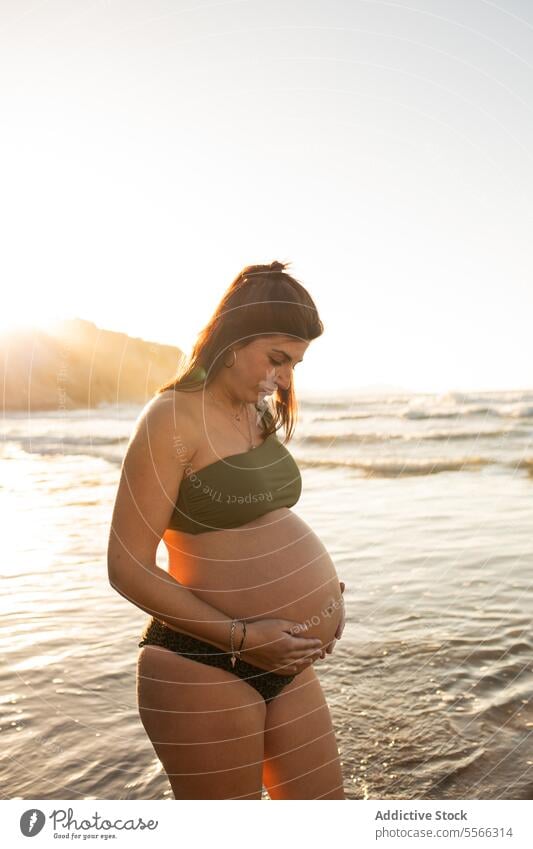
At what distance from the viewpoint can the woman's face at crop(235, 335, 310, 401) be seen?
7.04 ft

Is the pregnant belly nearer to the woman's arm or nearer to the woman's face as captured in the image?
the woman's arm

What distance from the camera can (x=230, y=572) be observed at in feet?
6.95

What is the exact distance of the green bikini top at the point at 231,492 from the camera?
6.54 feet

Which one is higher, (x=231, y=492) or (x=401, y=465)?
(x=231, y=492)

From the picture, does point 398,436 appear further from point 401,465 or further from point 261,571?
point 261,571

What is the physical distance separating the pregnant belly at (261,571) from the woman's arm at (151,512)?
0.14 metres

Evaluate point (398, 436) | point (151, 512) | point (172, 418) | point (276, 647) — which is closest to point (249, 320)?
point (172, 418)

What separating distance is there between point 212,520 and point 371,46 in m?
2.18

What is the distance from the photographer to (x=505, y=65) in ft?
10.3

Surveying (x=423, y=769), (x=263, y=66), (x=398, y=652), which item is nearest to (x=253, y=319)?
(x=263, y=66)

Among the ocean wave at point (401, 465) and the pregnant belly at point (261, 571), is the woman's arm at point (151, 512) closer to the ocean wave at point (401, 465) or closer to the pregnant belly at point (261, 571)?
the pregnant belly at point (261, 571)
